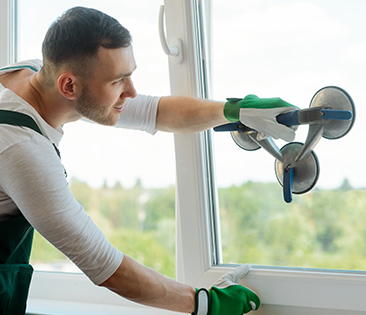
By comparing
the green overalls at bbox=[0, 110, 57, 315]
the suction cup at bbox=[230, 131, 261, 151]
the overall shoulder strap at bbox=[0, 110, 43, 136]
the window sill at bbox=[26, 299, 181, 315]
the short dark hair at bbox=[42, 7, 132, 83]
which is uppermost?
the short dark hair at bbox=[42, 7, 132, 83]

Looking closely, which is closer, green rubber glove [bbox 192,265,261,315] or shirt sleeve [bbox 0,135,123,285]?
shirt sleeve [bbox 0,135,123,285]

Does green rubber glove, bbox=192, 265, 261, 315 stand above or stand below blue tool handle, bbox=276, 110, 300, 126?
below

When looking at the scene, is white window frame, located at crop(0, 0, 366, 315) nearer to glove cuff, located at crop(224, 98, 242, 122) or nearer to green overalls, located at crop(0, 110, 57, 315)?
glove cuff, located at crop(224, 98, 242, 122)

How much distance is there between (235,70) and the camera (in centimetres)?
129

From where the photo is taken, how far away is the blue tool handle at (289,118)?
1.04 m

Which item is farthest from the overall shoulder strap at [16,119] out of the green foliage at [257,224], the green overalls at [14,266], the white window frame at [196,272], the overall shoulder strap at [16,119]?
the green foliage at [257,224]

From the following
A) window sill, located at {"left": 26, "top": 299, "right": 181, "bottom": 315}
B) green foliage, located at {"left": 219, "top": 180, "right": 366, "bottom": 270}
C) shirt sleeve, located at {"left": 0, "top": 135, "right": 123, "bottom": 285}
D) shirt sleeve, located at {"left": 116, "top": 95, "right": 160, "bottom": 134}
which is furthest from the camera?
window sill, located at {"left": 26, "top": 299, "right": 181, "bottom": 315}

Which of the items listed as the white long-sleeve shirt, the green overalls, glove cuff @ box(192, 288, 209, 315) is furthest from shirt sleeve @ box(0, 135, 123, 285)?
glove cuff @ box(192, 288, 209, 315)

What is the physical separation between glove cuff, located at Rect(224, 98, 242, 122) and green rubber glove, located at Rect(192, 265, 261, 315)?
0.49 metres

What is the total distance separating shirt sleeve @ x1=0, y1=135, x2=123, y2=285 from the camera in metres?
0.94

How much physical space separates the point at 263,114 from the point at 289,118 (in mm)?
74

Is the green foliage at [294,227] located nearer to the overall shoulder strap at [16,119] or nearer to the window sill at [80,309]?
the window sill at [80,309]

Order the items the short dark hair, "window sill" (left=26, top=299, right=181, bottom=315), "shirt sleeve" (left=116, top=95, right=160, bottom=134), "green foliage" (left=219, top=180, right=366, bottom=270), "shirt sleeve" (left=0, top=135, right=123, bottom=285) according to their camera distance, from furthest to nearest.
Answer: "window sill" (left=26, top=299, right=181, bottom=315) → "shirt sleeve" (left=116, top=95, right=160, bottom=134) → "green foliage" (left=219, top=180, right=366, bottom=270) → the short dark hair → "shirt sleeve" (left=0, top=135, right=123, bottom=285)

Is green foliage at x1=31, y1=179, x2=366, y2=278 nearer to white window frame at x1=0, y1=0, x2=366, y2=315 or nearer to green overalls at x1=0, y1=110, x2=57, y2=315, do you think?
white window frame at x1=0, y1=0, x2=366, y2=315
